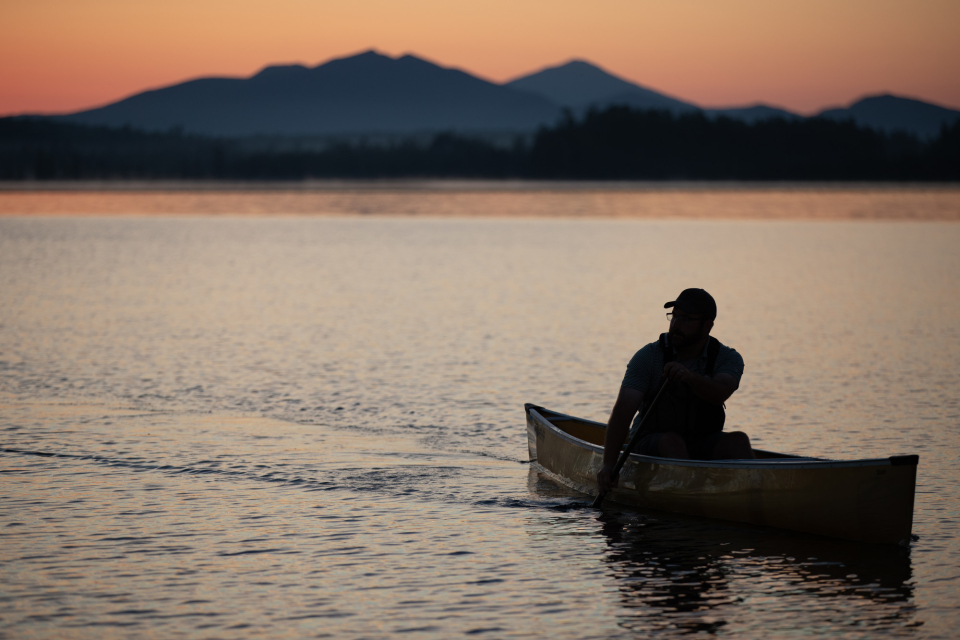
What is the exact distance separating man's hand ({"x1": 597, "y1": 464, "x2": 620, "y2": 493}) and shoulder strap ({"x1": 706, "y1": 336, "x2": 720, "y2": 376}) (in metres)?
1.28

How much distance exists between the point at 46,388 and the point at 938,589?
12.5m

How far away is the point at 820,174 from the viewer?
184 metres

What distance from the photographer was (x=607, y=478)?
33.7 ft

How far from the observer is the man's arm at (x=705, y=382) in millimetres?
9211

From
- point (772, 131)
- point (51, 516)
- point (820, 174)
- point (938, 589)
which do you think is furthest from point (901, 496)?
point (772, 131)

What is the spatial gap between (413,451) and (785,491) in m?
4.75

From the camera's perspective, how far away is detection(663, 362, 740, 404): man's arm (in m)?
9.21

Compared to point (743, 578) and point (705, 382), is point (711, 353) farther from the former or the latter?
point (743, 578)

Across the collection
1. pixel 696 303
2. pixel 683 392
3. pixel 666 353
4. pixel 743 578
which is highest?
pixel 696 303

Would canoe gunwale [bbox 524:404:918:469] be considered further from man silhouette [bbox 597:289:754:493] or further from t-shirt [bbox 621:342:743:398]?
t-shirt [bbox 621:342:743:398]

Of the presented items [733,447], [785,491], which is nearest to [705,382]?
[733,447]

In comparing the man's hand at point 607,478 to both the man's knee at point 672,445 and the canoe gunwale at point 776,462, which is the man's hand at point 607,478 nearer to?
the canoe gunwale at point 776,462

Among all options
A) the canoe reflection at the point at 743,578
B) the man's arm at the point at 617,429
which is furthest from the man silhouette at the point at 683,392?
the canoe reflection at the point at 743,578

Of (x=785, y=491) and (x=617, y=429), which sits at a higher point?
(x=617, y=429)
